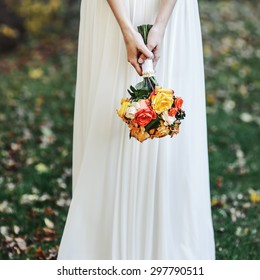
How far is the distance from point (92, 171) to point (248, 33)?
21.8 feet

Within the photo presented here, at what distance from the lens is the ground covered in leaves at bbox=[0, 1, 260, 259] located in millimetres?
4293

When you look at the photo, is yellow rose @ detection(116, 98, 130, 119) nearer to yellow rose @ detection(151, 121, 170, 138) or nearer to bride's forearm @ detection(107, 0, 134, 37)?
yellow rose @ detection(151, 121, 170, 138)

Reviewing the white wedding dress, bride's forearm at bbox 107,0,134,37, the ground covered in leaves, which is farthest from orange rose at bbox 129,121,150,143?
the ground covered in leaves

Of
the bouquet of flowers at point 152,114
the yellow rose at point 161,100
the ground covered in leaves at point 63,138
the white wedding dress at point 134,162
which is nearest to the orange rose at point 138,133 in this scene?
the bouquet of flowers at point 152,114

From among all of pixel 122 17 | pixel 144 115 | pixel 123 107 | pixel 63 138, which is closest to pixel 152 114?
pixel 144 115

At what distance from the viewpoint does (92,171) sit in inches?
129

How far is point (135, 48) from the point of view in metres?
2.99

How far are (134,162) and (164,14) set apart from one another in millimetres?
752

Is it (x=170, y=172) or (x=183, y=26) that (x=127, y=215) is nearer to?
(x=170, y=172)

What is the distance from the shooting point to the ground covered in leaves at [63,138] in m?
4.29

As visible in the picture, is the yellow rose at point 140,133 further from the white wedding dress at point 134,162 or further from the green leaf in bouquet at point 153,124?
the white wedding dress at point 134,162

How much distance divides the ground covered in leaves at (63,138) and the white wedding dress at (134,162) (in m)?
0.77
